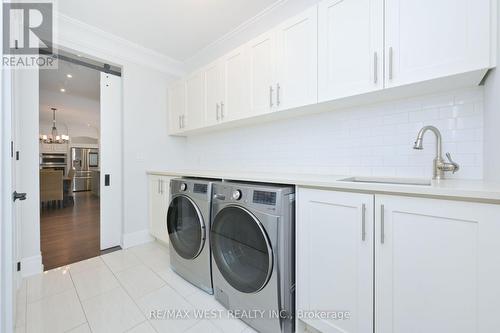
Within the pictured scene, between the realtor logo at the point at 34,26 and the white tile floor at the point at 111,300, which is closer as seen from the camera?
the white tile floor at the point at 111,300

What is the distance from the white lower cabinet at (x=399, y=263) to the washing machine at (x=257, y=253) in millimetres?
95

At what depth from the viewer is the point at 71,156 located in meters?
8.54

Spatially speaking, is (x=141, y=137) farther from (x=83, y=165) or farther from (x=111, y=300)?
(x=83, y=165)

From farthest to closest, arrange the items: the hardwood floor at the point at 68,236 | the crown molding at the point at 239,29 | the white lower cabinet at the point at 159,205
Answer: the white lower cabinet at the point at 159,205 → the hardwood floor at the point at 68,236 → the crown molding at the point at 239,29

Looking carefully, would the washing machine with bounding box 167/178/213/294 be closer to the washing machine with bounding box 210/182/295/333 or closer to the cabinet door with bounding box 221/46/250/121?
the washing machine with bounding box 210/182/295/333

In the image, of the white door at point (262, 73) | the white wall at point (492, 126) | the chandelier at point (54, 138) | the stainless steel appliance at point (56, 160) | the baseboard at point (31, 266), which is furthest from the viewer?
the stainless steel appliance at point (56, 160)

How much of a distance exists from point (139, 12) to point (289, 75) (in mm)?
1686

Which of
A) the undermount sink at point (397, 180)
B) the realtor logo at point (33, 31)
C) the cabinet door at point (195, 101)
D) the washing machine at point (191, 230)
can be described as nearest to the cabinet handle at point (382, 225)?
the undermount sink at point (397, 180)

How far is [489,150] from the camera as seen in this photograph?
1081mm

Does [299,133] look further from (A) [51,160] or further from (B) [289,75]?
(A) [51,160]

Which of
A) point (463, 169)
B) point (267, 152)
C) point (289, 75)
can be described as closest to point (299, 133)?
point (267, 152)

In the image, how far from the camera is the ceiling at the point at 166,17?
1969 millimetres

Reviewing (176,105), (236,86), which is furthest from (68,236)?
(236,86)

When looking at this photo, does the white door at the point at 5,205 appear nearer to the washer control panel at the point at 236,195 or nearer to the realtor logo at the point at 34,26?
the washer control panel at the point at 236,195
